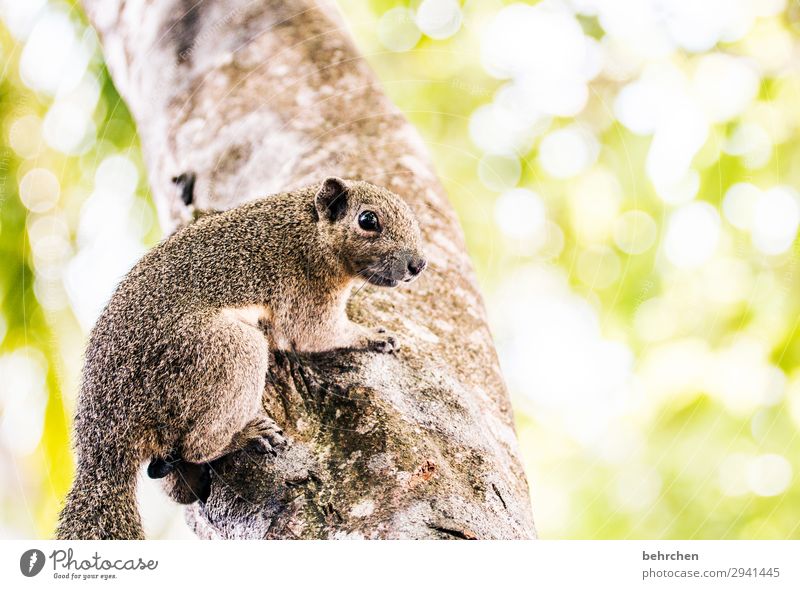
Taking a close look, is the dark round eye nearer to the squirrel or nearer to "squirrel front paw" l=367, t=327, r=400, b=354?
the squirrel

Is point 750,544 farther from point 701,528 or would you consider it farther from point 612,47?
point 612,47

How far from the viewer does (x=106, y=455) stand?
6.81 feet

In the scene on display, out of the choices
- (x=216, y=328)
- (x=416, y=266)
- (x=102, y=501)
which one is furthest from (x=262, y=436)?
(x=416, y=266)

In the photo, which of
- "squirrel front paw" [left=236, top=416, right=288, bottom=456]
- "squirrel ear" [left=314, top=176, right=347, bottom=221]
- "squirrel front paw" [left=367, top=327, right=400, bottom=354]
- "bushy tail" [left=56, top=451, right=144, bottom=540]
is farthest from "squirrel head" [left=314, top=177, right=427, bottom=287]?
"bushy tail" [left=56, top=451, right=144, bottom=540]

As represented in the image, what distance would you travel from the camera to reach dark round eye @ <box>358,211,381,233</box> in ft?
8.64

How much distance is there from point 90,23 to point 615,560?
358 centimetres

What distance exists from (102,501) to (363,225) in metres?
1.26

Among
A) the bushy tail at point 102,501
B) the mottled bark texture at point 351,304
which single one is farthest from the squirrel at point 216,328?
the mottled bark texture at point 351,304

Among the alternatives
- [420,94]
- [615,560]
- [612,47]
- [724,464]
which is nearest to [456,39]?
[420,94]

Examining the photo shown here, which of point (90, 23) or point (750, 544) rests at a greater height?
point (90, 23)

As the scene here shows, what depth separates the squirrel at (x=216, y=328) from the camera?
6.79 ft

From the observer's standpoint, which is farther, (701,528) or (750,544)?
(701,528)

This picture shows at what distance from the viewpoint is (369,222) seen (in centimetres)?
265

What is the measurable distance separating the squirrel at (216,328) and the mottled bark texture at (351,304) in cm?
11
